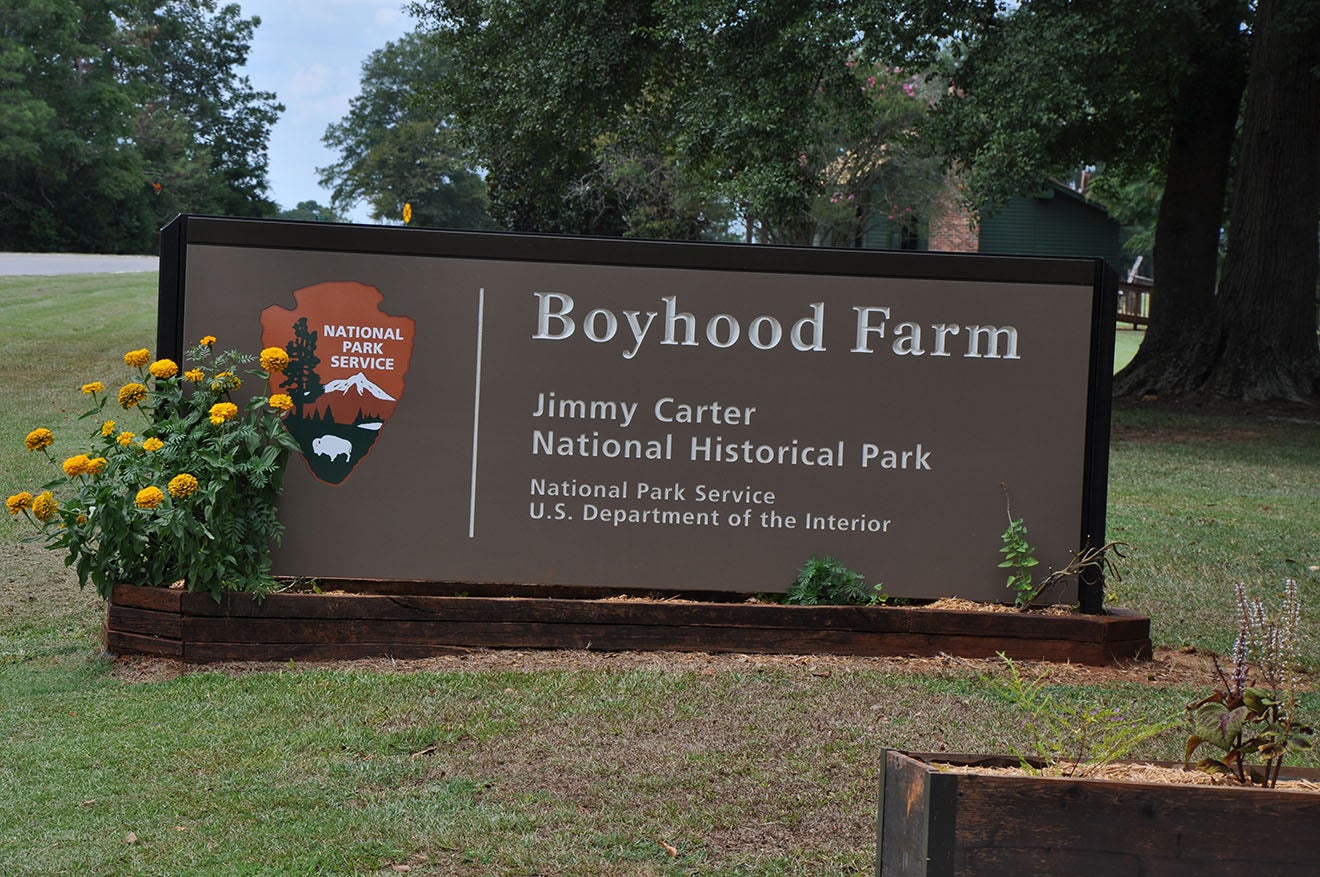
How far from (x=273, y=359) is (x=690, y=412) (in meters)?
1.74

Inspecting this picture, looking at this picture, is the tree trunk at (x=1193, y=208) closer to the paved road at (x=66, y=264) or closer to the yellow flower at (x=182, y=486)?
the yellow flower at (x=182, y=486)

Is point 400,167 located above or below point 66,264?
above

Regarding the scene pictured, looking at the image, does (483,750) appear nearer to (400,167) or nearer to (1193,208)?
(1193,208)

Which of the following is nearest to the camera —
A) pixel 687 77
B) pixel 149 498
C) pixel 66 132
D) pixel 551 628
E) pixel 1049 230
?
pixel 149 498

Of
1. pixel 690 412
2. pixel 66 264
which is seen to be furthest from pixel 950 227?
pixel 690 412

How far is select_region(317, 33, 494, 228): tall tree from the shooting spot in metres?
74.4

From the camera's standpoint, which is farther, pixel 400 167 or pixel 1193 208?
pixel 400 167

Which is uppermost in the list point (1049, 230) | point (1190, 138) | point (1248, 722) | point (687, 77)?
point (1049, 230)

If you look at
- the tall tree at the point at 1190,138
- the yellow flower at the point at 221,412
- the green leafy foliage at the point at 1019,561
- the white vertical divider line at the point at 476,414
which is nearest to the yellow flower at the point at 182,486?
the yellow flower at the point at 221,412

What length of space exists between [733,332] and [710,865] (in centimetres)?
263

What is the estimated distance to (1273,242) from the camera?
19.2 meters

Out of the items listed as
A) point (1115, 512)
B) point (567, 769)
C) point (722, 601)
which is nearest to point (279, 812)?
point (567, 769)

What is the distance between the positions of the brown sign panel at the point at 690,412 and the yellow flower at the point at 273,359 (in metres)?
0.41

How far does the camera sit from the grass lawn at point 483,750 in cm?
365
